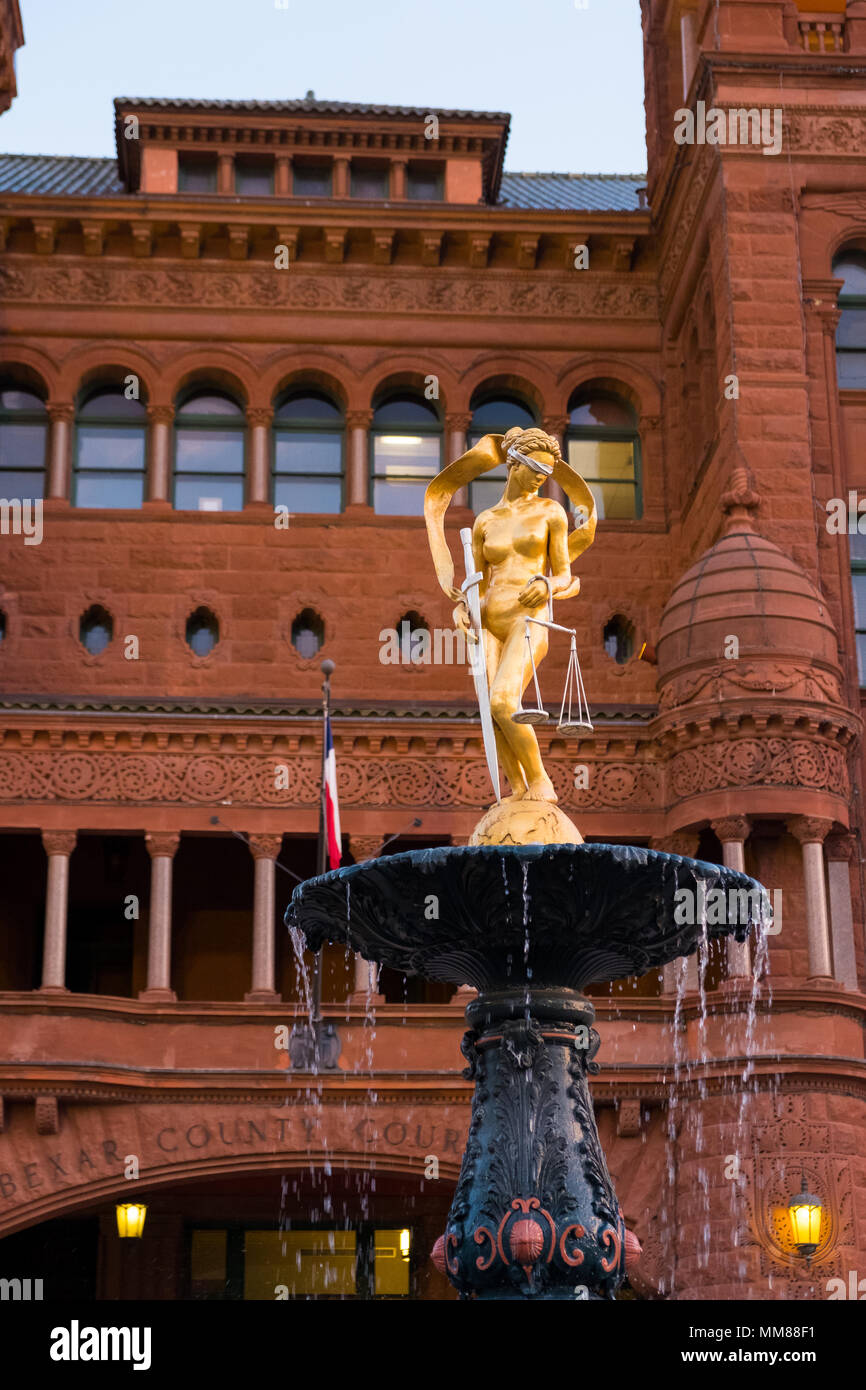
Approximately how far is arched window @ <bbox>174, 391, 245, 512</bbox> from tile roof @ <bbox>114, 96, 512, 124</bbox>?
4.96m

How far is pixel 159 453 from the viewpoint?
3519 centimetres

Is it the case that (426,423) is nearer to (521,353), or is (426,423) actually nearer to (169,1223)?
(521,353)

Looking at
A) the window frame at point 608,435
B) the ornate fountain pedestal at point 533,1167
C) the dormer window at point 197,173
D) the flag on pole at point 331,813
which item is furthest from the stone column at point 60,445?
the ornate fountain pedestal at point 533,1167

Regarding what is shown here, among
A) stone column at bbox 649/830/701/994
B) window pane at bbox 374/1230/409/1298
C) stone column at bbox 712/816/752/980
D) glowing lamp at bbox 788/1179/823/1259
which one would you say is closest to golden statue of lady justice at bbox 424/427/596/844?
glowing lamp at bbox 788/1179/823/1259

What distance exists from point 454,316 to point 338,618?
562cm

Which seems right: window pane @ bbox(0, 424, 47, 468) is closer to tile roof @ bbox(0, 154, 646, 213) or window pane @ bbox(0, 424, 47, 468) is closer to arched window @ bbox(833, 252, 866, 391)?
tile roof @ bbox(0, 154, 646, 213)

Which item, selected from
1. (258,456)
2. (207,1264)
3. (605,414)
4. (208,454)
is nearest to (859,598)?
(605,414)

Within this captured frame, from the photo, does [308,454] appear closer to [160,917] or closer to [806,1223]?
[160,917]

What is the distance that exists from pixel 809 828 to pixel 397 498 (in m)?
10.8

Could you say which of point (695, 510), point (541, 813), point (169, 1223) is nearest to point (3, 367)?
point (695, 510)

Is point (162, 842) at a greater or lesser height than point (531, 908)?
greater

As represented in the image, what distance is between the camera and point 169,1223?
30.5 m

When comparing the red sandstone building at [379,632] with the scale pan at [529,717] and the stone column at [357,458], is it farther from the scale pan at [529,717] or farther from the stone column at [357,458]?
the scale pan at [529,717]

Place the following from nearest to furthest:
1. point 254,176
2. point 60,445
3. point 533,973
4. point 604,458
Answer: point 533,973 → point 60,445 → point 604,458 → point 254,176
